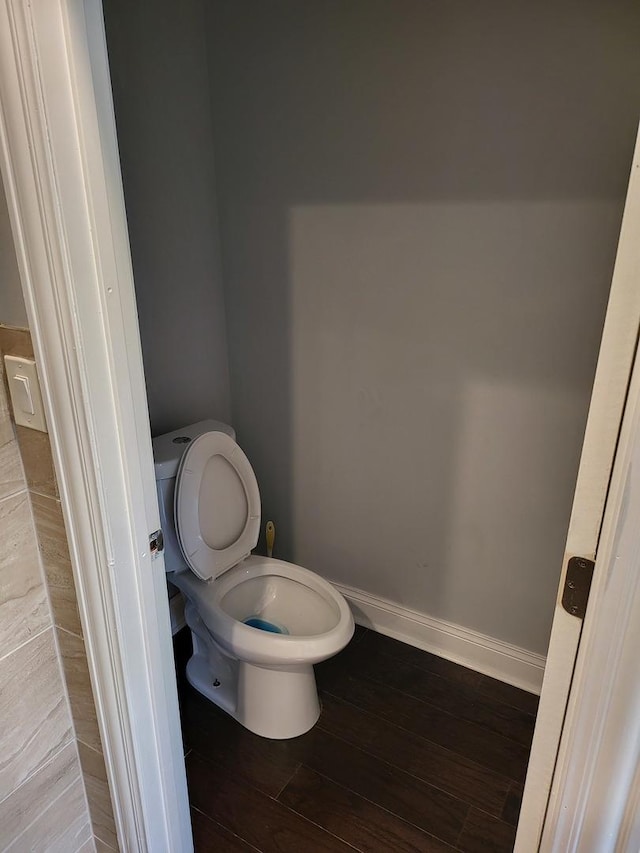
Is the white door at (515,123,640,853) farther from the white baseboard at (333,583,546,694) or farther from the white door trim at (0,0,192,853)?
the white baseboard at (333,583,546,694)

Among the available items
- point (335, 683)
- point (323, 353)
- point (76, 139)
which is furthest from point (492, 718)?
point (76, 139)

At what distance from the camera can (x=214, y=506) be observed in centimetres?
178

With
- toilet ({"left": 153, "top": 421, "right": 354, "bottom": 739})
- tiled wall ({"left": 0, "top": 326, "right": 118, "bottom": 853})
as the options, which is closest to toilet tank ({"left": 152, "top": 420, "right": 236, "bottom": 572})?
toilet ({"left": 153, "top": 421, "right": 354, "bottom": 739})

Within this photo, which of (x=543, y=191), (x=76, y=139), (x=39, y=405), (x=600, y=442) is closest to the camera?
(x=600, y=442)

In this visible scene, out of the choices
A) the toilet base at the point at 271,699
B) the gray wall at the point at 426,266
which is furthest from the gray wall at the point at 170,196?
the toilet base at the point at 271,699

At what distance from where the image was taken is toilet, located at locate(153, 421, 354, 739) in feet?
5.25

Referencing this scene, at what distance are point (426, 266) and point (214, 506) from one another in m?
0.95

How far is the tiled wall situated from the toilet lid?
2.00 feet

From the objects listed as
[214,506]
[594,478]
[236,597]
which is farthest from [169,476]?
[594,478]

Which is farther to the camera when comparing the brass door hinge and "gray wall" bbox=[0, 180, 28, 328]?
"gray wall" bbox=[0, 180, 28, 328]

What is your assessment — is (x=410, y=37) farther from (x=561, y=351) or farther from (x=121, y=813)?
(x=121, y=813)

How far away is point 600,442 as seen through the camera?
2.11 feet

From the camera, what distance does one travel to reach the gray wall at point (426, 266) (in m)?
1.43

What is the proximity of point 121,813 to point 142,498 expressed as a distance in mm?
681
